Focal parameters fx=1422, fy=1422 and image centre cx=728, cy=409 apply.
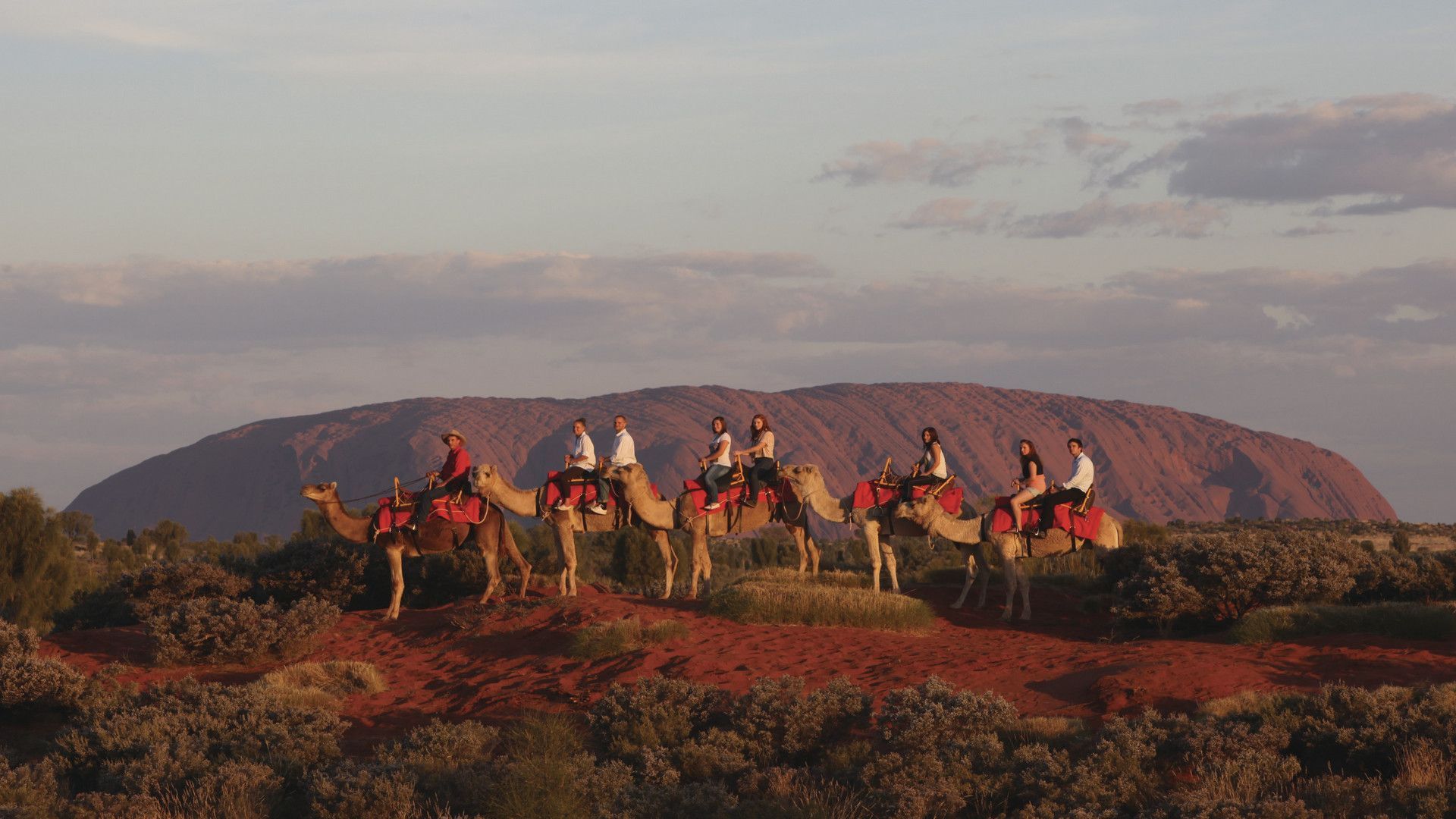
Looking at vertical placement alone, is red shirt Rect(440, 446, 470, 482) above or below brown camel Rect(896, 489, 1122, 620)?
above

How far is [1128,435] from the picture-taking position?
6358 inches

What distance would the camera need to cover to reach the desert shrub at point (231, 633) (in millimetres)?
19594

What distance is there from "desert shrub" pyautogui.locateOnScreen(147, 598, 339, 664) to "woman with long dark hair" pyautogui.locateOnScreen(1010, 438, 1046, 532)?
1018 centimetres

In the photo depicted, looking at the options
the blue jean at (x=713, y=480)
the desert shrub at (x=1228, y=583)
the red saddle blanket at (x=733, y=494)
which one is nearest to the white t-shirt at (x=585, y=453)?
the red saddle blanket at (x=733, y=494)

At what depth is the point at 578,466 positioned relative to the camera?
21.6 meters

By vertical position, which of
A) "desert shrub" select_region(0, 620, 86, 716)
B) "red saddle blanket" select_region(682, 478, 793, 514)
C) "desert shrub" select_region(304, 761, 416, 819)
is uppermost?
"red saddle blanket" select_region(682, 478, 793, 514)

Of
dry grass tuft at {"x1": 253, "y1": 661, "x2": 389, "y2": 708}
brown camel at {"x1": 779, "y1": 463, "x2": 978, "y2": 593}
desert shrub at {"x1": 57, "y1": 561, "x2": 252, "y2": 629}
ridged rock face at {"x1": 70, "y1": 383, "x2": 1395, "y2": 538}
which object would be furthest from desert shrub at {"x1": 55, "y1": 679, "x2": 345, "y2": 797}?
ridged rock face at {"x1": 70, "y1": 383, "x2": 1395, "y2": 538}

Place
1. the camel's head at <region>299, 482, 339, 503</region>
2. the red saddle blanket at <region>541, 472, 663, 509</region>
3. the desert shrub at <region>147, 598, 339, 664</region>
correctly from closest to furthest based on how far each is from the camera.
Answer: the desert shrub at <region>147, 598, 339, 664</region> < the camel's head at <region>299, 482, 339, 503</region> < the red saddle blanket at <region>541, 472, 663, 509</region>

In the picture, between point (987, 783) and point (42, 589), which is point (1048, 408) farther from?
point (987, 783)

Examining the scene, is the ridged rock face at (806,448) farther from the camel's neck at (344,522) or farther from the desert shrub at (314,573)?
the camel's neck at (344,522)

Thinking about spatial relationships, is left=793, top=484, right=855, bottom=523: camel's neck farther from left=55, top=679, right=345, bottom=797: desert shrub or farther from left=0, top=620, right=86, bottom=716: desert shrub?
left=0, top=620, right=86, bottom=716: desert shrub

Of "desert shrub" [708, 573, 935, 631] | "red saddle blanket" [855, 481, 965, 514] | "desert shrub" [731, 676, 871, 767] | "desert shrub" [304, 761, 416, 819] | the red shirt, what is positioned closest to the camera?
"desert shrub" [304, 761, 416, 819]

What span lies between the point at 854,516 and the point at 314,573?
32.7 feet

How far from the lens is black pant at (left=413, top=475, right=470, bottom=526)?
21094mm
